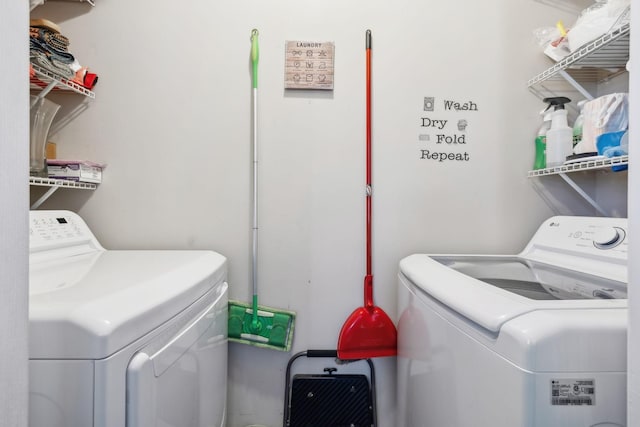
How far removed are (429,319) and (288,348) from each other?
0.71 meters

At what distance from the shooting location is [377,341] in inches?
55.1

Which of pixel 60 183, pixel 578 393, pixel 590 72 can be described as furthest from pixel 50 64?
pixel 590 72

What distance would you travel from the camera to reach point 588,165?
3.76 feet

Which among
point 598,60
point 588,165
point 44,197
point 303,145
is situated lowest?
point 44,197

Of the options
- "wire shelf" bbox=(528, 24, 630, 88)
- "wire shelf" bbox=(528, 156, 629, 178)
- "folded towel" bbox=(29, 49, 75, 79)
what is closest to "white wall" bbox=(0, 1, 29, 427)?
"folded towel" bbox=(29, 49, 75, 79)

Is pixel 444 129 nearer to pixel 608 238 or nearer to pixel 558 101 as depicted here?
pixel 558 101

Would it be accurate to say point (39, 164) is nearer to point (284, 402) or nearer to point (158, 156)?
point (158, 156)

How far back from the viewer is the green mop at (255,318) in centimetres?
140

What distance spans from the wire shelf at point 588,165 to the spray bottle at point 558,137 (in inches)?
1.6

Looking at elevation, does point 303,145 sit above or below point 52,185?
above

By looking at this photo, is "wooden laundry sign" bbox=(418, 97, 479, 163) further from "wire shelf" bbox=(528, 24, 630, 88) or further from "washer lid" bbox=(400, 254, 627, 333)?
"washer lid" bbox=(400, 254, 627, 333)

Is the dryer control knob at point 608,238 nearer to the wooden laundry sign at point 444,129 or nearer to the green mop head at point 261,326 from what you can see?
the wooden laundry sign at point 444,129

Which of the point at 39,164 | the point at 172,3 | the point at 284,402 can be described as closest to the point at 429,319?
the point at 284,402

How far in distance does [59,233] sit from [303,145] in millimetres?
973
